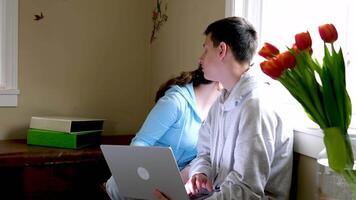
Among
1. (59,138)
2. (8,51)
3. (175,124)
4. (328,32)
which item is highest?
(328,32)

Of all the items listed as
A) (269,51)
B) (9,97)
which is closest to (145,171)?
(269,51)

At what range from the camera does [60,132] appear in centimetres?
202

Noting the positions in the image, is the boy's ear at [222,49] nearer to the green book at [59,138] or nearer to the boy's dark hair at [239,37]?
the boy's dark hair at [239,37]

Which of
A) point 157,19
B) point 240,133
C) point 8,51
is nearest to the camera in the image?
point 240,133

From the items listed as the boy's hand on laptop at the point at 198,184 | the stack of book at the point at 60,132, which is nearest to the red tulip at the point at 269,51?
the boy's hand on laptop at the point at 198,184

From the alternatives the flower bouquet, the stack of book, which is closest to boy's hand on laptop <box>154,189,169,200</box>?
the flower bouquet

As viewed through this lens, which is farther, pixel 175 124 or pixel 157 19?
pixel 157 19

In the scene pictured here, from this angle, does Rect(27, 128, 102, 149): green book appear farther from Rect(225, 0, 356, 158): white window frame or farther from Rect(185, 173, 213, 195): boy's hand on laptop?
Rect(225, 0, 356, 158): white window frame

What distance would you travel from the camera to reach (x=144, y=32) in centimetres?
251

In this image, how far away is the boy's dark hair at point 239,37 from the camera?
4.31 feet

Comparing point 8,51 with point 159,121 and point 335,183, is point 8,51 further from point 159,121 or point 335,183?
point 335,183

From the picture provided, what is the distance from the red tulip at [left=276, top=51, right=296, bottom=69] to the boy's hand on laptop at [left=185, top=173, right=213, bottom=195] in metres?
0.58

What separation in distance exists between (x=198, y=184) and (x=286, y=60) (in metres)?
0.62

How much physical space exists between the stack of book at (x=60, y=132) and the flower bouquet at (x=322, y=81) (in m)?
1.35
